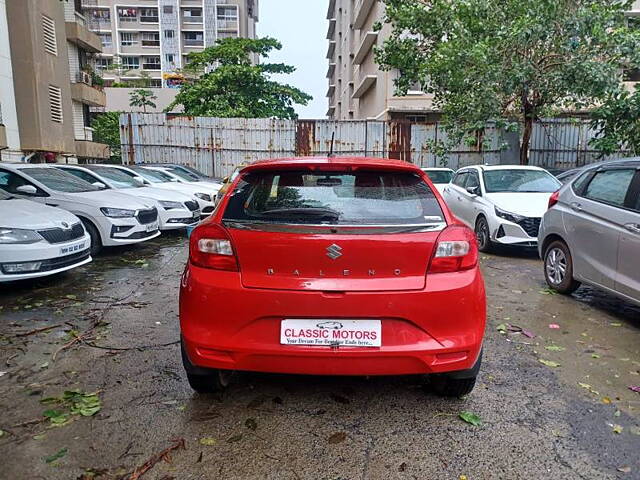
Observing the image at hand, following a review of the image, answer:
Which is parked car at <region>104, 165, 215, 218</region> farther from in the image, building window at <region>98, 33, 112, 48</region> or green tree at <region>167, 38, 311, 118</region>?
building window at <region>98, 33, 112, 48</region>

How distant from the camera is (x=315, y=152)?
17453 millimetres

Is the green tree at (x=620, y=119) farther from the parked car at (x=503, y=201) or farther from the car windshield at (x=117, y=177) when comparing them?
the car windshield at (x=117, y=177)

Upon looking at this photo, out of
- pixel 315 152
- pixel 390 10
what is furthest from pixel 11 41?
pixel 390 10

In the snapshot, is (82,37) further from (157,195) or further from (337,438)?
(337,438)

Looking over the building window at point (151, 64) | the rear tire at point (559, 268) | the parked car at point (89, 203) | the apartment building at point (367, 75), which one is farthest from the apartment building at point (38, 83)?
the building window at point (151, 64)

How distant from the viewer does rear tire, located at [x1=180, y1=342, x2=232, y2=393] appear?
2.89m

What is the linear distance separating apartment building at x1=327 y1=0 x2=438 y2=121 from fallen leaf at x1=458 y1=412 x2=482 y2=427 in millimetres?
18667

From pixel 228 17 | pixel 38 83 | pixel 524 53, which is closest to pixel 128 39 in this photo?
pixel 228 17

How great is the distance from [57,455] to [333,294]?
5.40ft

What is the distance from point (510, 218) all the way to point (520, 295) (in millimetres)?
2321

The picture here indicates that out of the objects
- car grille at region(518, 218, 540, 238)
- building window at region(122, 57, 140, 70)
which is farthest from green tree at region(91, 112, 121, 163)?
car grille at region(518, 218, 540, 238)

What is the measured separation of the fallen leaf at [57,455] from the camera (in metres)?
2.44

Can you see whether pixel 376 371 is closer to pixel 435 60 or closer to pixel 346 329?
pixel 346 329

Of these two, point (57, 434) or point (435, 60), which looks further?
point (435, 60)
